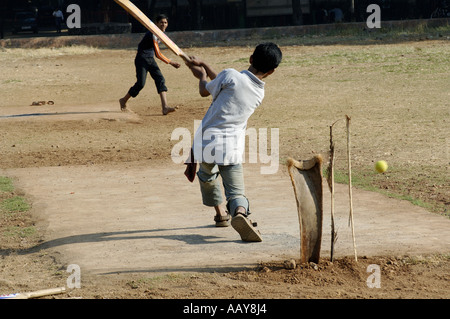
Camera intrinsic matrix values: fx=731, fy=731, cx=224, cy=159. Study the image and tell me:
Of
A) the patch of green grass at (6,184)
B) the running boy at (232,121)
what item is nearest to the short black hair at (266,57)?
the running boy at (232,121)

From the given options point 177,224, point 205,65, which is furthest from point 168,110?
point 205,65

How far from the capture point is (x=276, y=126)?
1163 centimetres

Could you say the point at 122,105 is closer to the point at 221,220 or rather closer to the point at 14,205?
the point at 14,205

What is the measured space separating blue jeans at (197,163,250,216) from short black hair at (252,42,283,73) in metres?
0.83

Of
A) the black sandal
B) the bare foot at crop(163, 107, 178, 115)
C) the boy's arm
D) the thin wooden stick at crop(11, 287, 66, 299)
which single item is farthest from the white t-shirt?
the bare foot at crop(163, 107, 178, 115)

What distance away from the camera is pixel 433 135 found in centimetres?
1023

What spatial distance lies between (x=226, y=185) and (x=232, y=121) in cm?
53

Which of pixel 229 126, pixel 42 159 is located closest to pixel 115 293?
pixel 229 126

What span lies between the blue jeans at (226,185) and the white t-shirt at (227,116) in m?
0.10

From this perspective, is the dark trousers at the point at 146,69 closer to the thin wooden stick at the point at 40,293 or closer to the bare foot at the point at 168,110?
the bare foot at the point at 168,110

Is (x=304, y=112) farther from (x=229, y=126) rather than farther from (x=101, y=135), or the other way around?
(x=229, y=126)

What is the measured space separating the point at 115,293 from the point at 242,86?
1.84 m

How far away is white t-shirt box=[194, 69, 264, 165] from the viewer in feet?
18.3

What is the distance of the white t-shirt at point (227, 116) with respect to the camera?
5.57 metres
